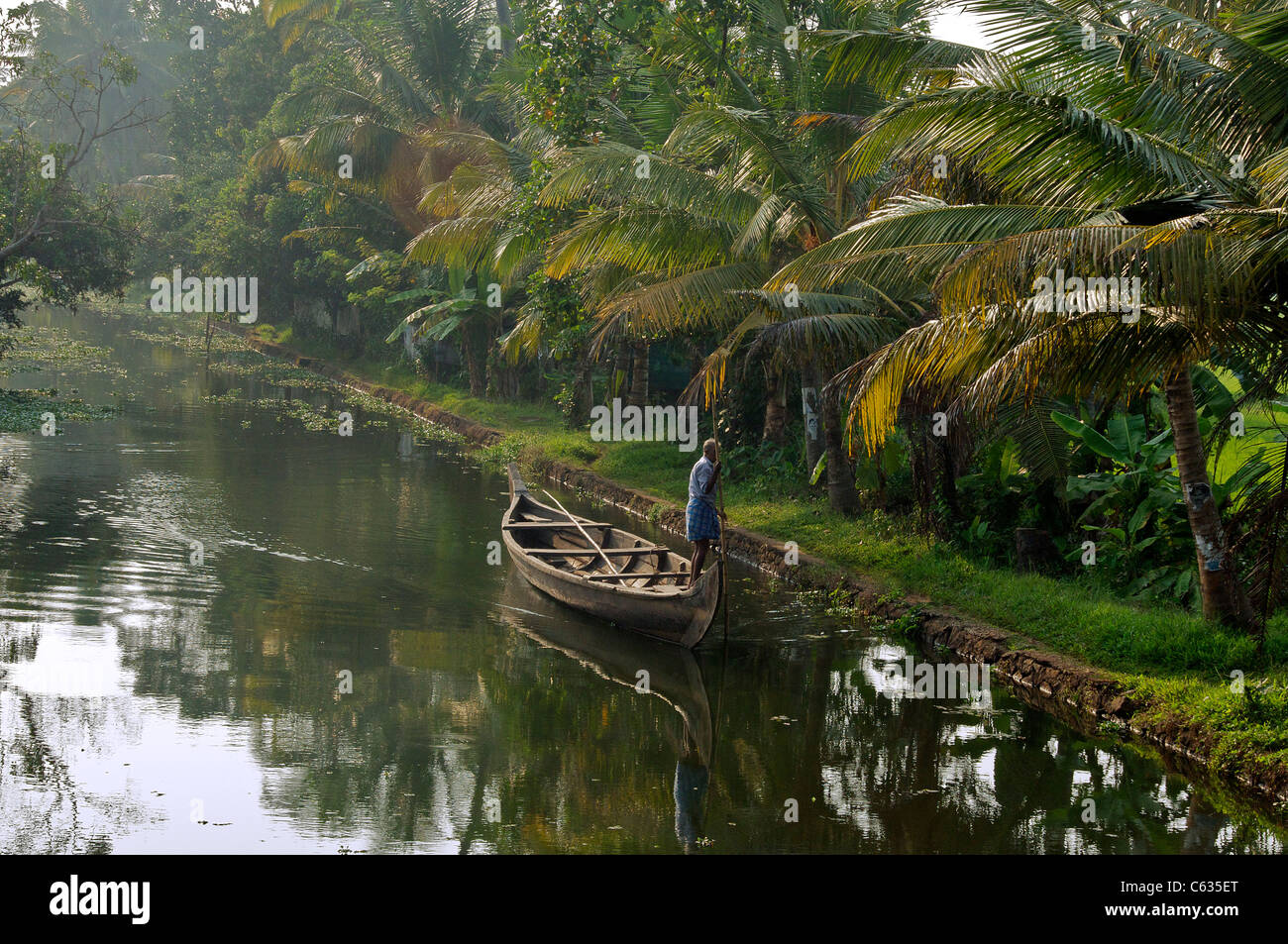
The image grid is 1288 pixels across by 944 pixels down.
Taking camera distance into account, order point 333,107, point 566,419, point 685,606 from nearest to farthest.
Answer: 1. point 685,606
2. point 566,419
3. point 333,107

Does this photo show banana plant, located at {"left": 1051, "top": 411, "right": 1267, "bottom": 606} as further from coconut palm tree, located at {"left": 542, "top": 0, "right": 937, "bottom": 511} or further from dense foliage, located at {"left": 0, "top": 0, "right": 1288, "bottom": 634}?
coconut palm tree, located at {"left": 542, "top": 0, "right": 937, "bottom": 511}

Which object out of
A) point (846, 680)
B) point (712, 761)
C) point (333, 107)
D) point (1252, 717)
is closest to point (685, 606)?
point (846, 680)

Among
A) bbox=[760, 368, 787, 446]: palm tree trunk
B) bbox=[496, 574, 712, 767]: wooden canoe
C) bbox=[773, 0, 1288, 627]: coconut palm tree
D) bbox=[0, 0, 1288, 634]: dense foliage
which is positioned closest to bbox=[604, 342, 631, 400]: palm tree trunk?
bbox=[0, 0, 1288, 634]: dense foliage

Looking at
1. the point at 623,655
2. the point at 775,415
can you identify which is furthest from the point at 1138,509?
the point at 775,415

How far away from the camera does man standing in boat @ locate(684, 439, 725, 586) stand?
1097 centimetres

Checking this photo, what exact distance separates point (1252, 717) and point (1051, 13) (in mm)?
4666

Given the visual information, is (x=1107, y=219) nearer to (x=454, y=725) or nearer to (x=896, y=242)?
(x=896, y=242)

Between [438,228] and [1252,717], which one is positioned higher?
[438,228]

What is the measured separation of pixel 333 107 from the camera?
27.3 meters

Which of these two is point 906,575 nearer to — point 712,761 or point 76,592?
point 712,761

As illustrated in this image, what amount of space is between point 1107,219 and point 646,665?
16.6 feet

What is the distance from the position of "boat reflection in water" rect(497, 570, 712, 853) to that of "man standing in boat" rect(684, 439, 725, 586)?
35.2 inches

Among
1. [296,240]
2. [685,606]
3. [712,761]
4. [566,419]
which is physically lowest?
[712,761]

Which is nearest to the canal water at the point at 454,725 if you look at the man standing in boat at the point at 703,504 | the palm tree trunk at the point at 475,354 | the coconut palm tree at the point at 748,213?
the man standing in boat at the point at 703,504
